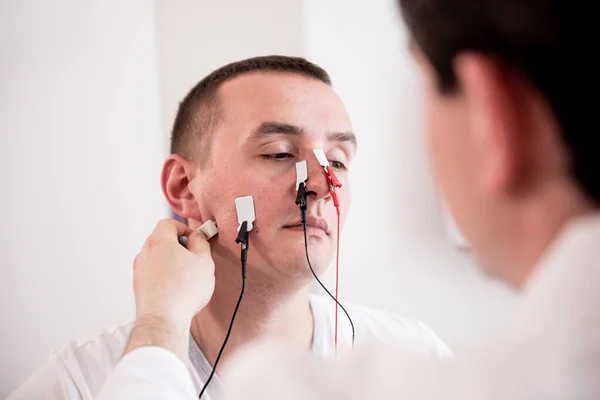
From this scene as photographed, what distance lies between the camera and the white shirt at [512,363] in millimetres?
400

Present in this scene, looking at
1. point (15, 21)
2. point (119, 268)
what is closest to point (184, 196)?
point (119, 268)

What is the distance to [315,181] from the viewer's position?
138 centimetres

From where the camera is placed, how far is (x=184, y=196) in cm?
158

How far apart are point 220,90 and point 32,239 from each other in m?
0.82

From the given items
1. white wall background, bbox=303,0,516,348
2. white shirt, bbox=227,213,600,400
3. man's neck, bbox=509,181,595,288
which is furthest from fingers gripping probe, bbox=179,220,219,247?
man's neck, bbox=509,181,595,288

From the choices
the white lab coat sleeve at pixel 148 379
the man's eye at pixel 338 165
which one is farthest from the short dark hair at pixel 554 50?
the man's eye at pixel 338 165

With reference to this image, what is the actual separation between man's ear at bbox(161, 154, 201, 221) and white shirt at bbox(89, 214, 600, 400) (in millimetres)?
1069

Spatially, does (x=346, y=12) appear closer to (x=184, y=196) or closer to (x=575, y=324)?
(x=184, y=196)

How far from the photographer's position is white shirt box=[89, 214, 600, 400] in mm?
400

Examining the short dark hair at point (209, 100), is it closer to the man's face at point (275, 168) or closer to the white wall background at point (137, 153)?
the man's face at point (275, 168)

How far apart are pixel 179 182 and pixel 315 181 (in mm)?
426

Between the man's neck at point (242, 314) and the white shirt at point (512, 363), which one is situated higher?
the white shirt at point (512, 363)

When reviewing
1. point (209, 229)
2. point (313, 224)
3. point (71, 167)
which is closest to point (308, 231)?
point (313, 224)

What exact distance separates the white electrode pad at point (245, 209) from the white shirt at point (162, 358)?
0.35 meters
